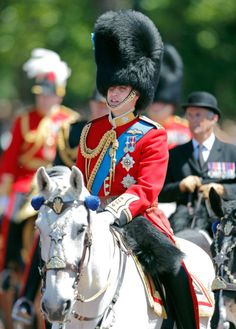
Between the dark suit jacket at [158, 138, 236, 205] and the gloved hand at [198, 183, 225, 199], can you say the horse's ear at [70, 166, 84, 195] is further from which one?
the dark suit jacket at [158, 138, 236, 205]

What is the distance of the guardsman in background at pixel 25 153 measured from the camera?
41.0ft

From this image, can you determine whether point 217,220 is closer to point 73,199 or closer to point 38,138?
point 73,199

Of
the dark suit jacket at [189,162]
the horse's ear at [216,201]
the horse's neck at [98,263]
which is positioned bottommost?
the horse's neck at [98,263]

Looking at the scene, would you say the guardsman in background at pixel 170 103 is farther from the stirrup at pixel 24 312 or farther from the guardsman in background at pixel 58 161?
the stirrup at pixel 24 312

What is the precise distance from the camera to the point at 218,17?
23688mm

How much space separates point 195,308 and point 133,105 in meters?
1.28

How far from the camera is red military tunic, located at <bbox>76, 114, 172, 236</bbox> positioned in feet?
22.9

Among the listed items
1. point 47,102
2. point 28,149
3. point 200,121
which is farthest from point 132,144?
point 47,102

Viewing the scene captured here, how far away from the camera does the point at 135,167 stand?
7.14 meters

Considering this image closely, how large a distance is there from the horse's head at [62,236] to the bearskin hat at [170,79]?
586cm

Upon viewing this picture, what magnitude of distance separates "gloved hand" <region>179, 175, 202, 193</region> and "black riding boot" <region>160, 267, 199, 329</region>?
69.0 inches

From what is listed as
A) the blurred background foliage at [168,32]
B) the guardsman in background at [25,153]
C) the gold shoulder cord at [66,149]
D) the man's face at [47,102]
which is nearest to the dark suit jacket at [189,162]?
the gold shoulder cord at [66,149]

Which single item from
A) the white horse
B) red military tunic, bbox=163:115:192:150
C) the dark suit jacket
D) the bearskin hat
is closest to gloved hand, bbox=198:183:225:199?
the dark suit jacket

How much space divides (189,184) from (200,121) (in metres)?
0.69
